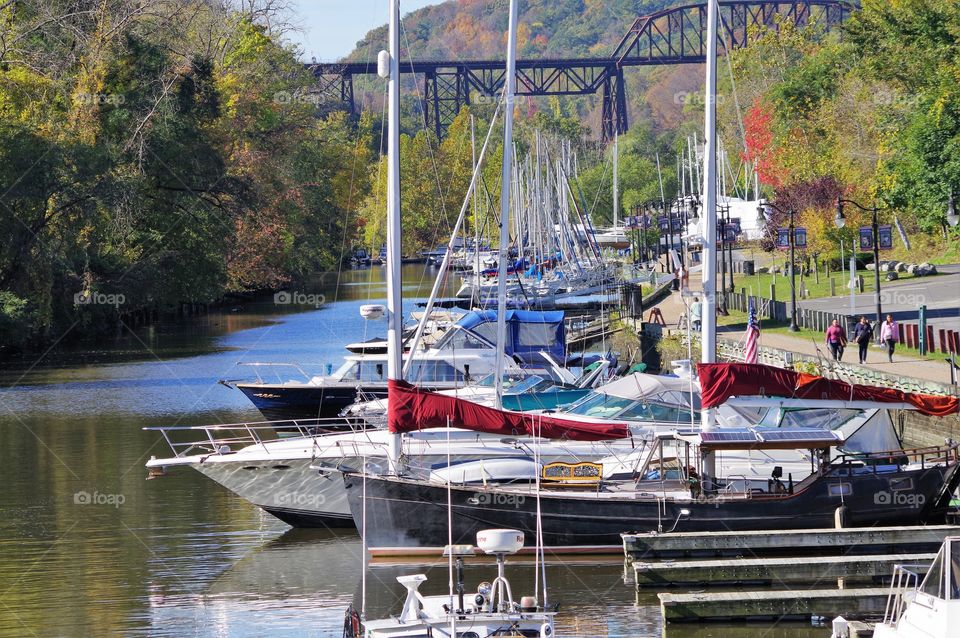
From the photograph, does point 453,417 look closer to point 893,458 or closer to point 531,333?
point 893,458

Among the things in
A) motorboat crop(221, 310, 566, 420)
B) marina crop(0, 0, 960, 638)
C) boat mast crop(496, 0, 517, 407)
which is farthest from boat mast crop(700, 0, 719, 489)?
motorboat crop(221, 310, 566, 420)

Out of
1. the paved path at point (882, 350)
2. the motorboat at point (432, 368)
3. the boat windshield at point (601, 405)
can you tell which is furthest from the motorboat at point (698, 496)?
the motorboat at point (432, 368)

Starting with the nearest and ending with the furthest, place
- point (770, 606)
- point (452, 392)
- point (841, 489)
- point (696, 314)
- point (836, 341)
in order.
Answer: point (770, 606) → point (841, 489) → point (452, 392) → point (836, 341) → point (696, 314)

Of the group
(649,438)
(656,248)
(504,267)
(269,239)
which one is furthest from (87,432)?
(656,248)

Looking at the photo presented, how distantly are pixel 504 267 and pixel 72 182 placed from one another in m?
38.9

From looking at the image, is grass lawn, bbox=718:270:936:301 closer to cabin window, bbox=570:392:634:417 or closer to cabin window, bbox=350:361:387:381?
Answer: cabin window, bbox=350:361:387:381

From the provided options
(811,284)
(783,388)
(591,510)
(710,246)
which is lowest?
(591,510)

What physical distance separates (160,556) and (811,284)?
Answer: 54227mm

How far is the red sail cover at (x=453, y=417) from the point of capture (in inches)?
1053

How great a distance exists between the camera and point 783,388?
90.9ft

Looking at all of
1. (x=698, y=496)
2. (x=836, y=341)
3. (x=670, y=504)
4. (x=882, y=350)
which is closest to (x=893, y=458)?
(x=698, y=496)

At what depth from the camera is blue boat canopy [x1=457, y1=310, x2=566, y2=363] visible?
5025 centimetres

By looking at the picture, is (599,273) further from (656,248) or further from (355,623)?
(355,623)

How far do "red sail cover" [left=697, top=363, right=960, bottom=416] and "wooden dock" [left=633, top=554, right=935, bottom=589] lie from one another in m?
3.91
